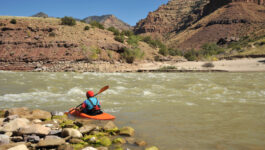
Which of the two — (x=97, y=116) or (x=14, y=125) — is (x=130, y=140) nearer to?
(x=97, y=116)

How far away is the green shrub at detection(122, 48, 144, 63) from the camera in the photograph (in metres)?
28.2

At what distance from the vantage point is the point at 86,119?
5.42 metres

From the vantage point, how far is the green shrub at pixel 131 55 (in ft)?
92.4

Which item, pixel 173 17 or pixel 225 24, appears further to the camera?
pixel 173 17

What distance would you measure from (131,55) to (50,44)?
34.9 ft

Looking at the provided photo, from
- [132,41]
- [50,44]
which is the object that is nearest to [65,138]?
[50,44]

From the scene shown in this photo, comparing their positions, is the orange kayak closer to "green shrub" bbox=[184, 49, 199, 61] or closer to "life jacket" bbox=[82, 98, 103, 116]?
"life jacket" bbox=[82, 98, 103, 116]

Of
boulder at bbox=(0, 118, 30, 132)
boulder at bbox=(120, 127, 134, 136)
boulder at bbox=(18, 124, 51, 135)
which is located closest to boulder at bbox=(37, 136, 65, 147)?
boulder at bbox=(18, 124, 51, 135)

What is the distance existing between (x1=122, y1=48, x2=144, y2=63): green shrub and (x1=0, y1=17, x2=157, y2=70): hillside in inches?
22.9

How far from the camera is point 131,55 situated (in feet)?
93.1

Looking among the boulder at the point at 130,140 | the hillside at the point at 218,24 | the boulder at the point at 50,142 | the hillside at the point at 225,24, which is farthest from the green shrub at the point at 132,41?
the hillside at the point at 225,24

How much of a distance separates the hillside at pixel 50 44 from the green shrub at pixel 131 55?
0.58 meters

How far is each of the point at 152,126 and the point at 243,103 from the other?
396cm

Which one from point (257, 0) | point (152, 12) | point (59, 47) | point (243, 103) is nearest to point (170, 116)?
point (243, 103)
